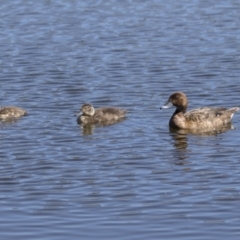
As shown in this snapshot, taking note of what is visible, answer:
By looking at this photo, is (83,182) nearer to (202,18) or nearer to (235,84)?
(235,84)

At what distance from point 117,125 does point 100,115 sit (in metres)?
0.48

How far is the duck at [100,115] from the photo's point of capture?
17.1m

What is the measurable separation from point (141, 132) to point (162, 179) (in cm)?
282

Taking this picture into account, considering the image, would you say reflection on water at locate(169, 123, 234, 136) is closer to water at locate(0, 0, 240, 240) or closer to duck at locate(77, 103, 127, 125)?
water at locate(0, 0, 240, 240)

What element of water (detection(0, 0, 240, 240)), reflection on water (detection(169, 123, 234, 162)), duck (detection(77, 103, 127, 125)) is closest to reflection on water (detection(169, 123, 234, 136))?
reflection on water (detection(169, 123, 234, 162))

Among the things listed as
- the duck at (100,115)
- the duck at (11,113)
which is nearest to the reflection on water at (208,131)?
the duck at (100,115)

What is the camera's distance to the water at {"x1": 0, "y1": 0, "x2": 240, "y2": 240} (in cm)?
1198

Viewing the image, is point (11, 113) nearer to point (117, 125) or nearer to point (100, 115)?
point (100, 115)

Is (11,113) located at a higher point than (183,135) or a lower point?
higher

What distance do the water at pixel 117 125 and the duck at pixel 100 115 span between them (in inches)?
6.0

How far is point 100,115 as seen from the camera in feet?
56.8

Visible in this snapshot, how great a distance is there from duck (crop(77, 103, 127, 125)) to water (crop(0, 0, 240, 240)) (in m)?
0.15

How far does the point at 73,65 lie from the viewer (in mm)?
21266

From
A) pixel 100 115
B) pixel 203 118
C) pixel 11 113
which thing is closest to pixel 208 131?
pixel 203 118
